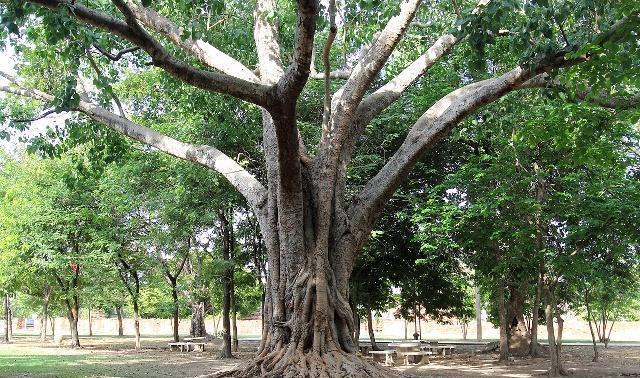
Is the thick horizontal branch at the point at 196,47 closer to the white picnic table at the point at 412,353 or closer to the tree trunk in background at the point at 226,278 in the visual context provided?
the tree trunk in background at the point at 226,278

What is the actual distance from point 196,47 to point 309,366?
5240mm

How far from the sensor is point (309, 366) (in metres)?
7.34

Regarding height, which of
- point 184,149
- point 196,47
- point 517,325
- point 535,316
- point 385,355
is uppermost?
Answer: point 196,47

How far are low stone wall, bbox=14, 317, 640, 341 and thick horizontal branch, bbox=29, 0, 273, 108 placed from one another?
94.6ft

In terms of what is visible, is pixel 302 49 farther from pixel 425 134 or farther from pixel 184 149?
pixel 184 149

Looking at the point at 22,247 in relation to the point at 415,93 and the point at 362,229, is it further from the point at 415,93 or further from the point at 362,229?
the point at 362,229

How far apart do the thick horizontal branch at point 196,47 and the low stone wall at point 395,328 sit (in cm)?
2599

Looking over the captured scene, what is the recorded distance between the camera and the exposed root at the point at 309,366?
7234mm

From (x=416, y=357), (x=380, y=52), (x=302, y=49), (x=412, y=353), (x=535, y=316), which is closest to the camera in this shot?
(x=302, y=49)

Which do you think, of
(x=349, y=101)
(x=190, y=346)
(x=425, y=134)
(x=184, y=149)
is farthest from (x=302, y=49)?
(x=190, y=346)

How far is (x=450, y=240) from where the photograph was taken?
15.3 meters

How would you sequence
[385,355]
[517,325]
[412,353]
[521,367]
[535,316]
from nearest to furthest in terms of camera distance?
[535,316]
[521,367]
[385,355]
[412,353]
[517,325]

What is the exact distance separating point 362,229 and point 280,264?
134 cm

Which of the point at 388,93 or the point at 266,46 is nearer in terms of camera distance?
the point at 388,93
